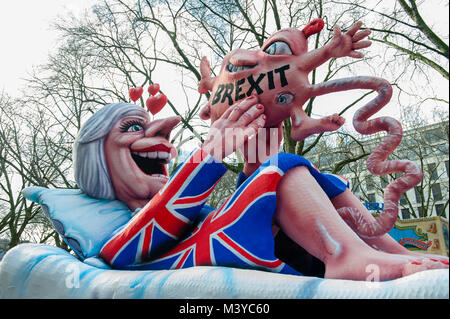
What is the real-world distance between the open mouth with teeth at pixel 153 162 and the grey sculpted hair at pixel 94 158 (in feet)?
0.56

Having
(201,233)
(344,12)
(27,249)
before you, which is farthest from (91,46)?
(201,233)

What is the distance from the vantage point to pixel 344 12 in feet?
15.7

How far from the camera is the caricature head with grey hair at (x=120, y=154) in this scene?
1718mm

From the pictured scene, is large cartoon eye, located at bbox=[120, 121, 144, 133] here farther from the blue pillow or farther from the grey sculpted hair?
the blue pillow

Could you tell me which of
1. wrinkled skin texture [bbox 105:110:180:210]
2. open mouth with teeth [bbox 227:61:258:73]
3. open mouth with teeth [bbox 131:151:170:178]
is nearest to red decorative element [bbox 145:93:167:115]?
wrinkled skin texture [bbox 105:110:180:210]

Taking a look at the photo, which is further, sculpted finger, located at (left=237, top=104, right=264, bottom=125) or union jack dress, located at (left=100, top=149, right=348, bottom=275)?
sculpted finger, located at (left=237, top=104, right=264, bottom=125)

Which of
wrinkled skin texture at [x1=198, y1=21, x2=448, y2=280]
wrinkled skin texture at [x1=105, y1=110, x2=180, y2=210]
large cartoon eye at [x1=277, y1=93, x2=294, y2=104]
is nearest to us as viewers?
wrinkled skin texture at [x1=198, y1=21, x2=448, y2=280]

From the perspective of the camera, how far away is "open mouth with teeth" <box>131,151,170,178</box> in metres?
1.77

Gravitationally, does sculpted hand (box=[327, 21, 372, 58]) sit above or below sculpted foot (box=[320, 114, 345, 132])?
above

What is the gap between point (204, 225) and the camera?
125 centimetres

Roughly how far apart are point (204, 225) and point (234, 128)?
388 mm

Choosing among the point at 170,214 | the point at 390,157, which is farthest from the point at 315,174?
the point at 390,157

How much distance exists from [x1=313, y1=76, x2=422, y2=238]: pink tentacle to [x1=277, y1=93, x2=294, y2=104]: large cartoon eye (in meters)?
0.20

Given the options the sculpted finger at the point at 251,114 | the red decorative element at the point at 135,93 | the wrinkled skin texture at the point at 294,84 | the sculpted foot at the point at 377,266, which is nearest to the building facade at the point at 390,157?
the wrinkled skin texture at the point at 294,84
